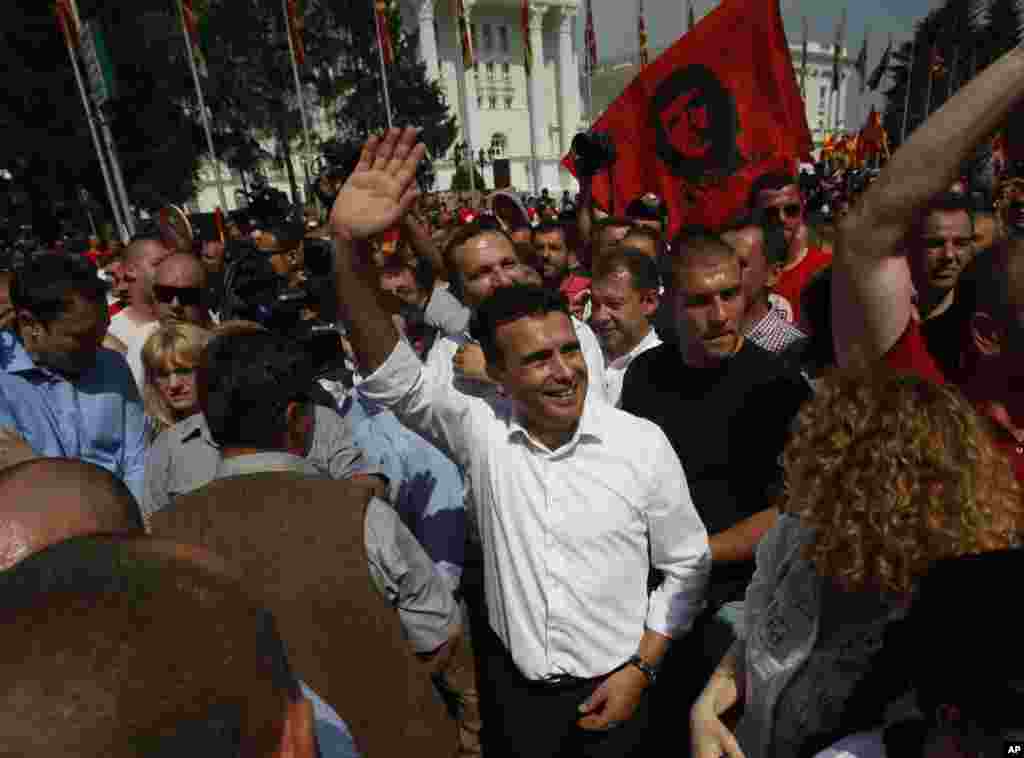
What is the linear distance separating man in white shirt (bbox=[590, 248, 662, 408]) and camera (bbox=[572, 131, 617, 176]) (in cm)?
160

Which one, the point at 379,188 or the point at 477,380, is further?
the point at 477,380

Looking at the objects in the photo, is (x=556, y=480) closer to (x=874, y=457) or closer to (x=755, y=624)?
(x=755, y=624)

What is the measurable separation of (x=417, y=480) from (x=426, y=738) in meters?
1.10

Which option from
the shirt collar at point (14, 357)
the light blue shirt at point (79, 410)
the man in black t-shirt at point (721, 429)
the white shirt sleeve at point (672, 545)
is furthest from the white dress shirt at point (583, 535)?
the shirt collar at point (14, 357)

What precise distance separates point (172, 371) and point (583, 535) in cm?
195

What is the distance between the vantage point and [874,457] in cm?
126

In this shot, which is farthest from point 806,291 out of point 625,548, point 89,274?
point 89,274

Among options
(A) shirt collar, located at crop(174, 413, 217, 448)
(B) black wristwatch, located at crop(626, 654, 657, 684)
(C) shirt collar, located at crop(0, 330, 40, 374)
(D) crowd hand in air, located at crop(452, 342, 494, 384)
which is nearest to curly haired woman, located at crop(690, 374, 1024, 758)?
(B) black wristwatch, located at crop(626, 654, 657, 684)

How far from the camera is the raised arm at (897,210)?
1336 mm

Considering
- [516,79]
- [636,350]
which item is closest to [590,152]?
[636,350]

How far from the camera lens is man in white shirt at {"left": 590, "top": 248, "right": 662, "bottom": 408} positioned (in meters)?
3.28

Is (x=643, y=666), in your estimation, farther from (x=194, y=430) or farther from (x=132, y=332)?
(x=132, y=332)

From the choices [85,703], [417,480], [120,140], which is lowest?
[417,480]

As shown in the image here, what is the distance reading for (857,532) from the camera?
1.25 m
